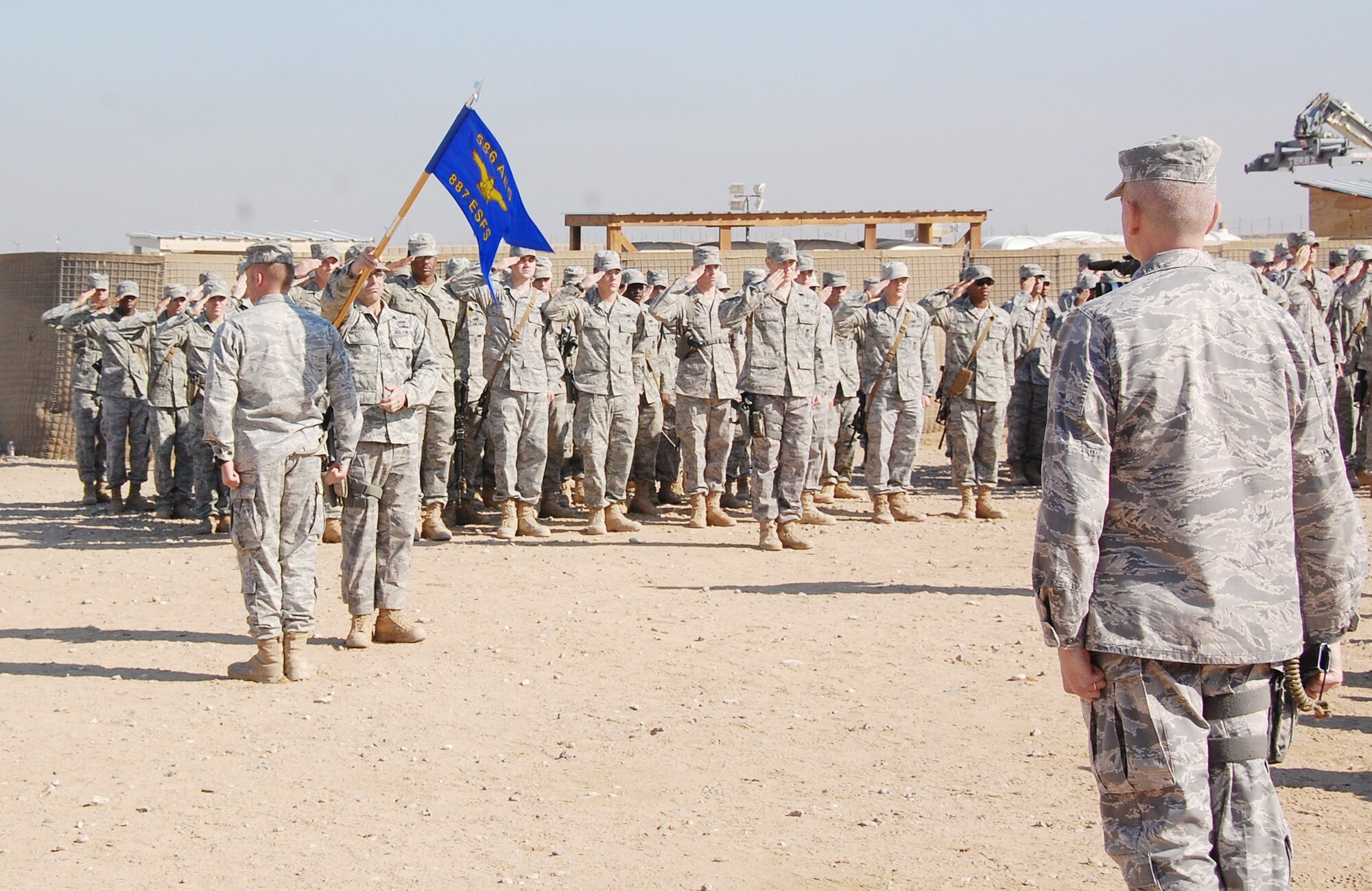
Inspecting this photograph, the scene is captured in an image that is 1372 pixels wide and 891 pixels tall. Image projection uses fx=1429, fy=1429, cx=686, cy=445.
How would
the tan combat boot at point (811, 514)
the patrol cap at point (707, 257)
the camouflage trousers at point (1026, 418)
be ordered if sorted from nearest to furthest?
the patrol cap at point (707, 257)
the tan combat boot at point (811, 514)
the camouflage trousers at point (1026, 418)

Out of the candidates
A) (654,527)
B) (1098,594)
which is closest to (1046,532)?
(1098,594)

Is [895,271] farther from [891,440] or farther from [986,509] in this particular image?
[986,509]

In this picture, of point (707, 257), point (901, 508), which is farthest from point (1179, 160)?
point (901, 508)

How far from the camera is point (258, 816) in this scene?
5.09 metres

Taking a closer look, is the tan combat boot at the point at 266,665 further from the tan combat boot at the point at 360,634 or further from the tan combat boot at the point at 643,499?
the tan combat boot at the point at 643,499

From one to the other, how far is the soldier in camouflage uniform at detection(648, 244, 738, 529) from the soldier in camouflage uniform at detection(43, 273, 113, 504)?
5.63 metres

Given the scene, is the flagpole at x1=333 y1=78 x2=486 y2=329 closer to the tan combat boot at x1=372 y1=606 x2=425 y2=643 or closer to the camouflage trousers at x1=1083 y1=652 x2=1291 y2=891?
the tan combat boot at x1=372 y1=606 x2=425 y2=643

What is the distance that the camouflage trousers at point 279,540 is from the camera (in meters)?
6.71

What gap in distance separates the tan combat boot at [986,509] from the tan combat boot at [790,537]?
2.41m

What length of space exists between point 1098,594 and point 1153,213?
88cm

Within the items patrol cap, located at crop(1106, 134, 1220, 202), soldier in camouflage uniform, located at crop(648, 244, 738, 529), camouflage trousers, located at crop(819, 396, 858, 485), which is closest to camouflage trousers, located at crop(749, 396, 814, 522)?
soldier in camouflage uniform, located at crop(648, 244, 738, 529)

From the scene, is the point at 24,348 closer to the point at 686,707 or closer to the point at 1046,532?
the point at 686,707

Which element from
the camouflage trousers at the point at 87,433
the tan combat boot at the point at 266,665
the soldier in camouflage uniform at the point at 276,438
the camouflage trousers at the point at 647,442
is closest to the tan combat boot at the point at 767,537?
the camouflage trousers at the point at 647,442

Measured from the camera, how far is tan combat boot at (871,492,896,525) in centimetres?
1247
